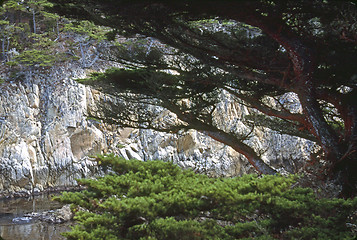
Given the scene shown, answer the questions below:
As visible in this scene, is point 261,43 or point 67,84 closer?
point 261,43

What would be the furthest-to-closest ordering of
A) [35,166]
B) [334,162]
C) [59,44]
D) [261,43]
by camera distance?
[59,44] → [35,166] → [261,43] → [334,162]

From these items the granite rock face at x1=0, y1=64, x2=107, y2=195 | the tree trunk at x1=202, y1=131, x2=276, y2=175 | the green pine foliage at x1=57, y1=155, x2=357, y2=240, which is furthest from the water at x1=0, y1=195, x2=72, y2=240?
the green pine foliage at x1=57, y1=155, x2=357, y2=240

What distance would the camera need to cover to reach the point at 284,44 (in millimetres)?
4582

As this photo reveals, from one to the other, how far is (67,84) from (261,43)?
11856mm

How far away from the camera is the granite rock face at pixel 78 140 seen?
47.1 feet

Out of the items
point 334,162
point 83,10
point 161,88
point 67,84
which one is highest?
point 67,84

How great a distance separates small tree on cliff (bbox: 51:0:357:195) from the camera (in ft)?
12.9

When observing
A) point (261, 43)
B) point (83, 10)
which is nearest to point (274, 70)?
point (261, 43)

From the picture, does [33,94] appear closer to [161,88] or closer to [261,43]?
[161,88]

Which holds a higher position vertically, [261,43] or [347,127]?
[261,43]

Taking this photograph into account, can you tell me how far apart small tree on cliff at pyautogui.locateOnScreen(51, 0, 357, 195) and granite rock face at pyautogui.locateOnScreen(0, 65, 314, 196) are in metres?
9.03

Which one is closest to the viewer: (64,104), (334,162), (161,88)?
(334,162)

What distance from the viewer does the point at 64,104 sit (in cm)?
1537

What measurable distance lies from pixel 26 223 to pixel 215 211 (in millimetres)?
8080
